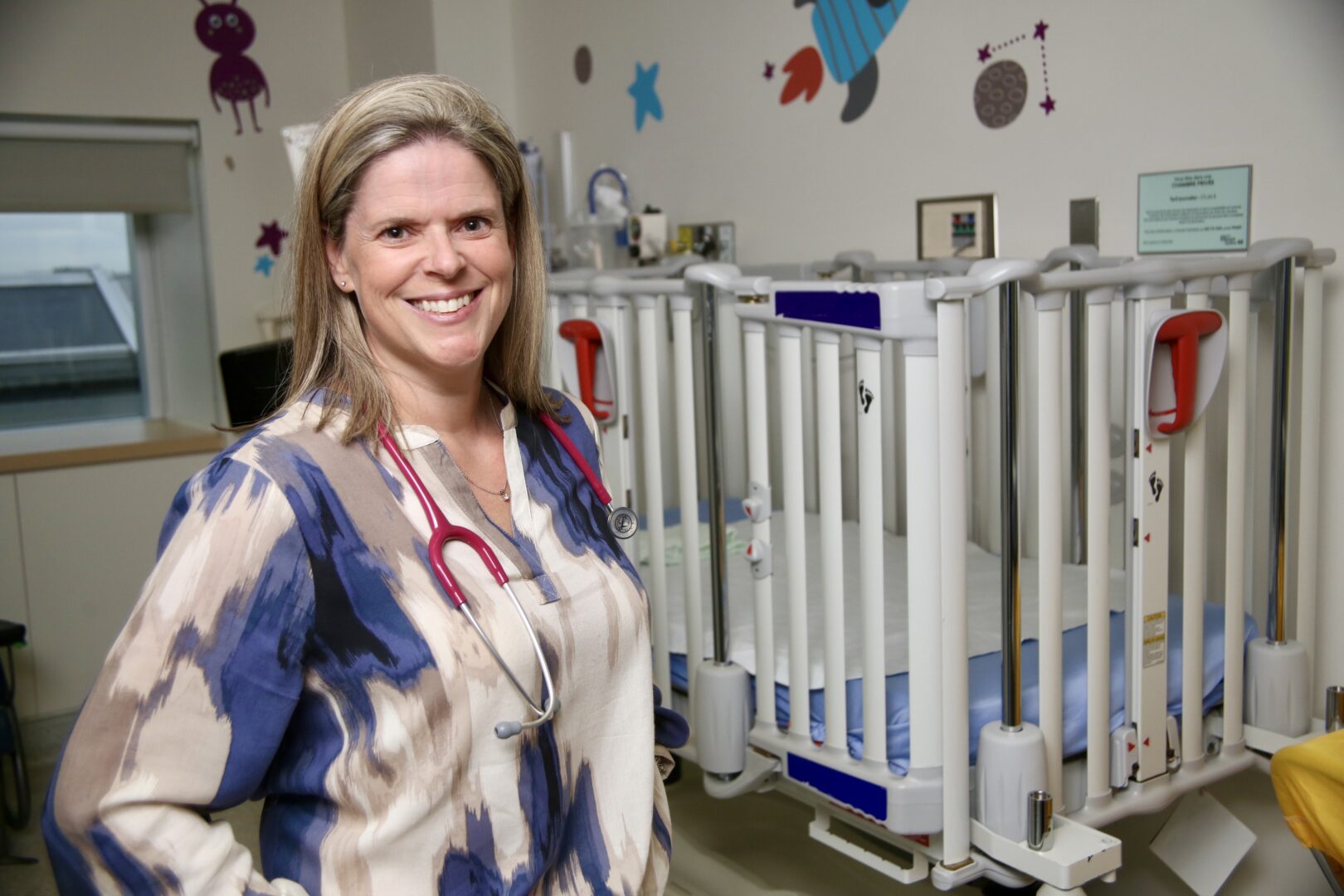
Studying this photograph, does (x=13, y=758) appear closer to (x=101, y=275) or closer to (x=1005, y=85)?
(x=101, y=275)

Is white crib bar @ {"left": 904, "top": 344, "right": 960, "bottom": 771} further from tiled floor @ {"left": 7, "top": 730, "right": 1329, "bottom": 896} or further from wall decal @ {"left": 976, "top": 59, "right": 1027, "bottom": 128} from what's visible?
wall decal @ {"left": 976, "top": 59, "right": 1027, "bottom": 128}

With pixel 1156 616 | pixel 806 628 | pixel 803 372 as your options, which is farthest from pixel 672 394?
pixel 1156 616

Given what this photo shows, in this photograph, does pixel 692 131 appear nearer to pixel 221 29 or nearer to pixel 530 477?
pixel 221 29

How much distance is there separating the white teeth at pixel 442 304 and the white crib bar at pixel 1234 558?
106 centimetres

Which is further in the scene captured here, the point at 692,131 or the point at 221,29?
the point at 221,29

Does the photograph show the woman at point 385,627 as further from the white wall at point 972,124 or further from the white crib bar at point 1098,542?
the white wall at point 972,124

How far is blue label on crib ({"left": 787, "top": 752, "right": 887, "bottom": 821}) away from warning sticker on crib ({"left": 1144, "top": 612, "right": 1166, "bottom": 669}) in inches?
15.2

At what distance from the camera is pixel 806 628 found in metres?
1.67

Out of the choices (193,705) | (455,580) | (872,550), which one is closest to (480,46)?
(872,550)

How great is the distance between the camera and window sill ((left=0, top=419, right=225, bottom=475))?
3379 millimetres

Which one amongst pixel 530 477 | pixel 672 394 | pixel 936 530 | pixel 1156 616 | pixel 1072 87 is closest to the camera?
pixel 530 477

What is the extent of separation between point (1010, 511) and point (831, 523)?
0.81 feet

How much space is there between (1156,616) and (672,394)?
5.14 ft

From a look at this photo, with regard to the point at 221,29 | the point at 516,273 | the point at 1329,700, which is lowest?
the point at 1329,700
